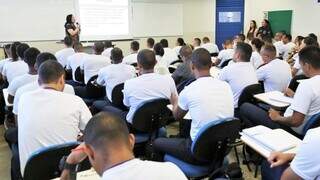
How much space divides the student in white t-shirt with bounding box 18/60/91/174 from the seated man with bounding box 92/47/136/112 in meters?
1.87

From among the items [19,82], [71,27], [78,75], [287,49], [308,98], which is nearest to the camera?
[308,98]

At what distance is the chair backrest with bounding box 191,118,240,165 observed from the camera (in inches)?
88.4

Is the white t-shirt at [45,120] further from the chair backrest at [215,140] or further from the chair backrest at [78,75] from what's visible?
A: the chair backrest at [78,75]

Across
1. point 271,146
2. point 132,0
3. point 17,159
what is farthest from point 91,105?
point 132,0

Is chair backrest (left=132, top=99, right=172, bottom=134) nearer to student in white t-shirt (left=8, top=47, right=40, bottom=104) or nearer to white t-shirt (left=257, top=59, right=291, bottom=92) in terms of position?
student in white t-shirt (left=8, top=47, right=40, bottom=104)

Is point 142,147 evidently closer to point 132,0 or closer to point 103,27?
point 103,27

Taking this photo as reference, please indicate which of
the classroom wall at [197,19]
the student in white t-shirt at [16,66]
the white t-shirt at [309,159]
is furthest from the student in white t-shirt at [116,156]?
the classroom wall at [197,19]

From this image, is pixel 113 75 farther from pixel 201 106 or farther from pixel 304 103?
pixel 304 103

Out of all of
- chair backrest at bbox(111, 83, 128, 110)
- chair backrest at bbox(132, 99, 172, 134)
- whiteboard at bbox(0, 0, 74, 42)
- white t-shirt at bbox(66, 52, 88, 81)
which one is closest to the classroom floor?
chair backrest at bbox(111, 83, 128, 110)

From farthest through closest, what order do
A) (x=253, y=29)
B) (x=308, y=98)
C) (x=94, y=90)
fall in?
(x=253, y=29) < (x=94, y=90) < (x=308, y=98)

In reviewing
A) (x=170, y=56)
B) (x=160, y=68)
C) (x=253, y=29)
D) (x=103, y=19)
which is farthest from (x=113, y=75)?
(x=253, y=29)

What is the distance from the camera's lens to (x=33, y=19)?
27.6 feet

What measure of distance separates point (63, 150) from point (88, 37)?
25.7 feet

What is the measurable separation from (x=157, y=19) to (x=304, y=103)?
335 inches
